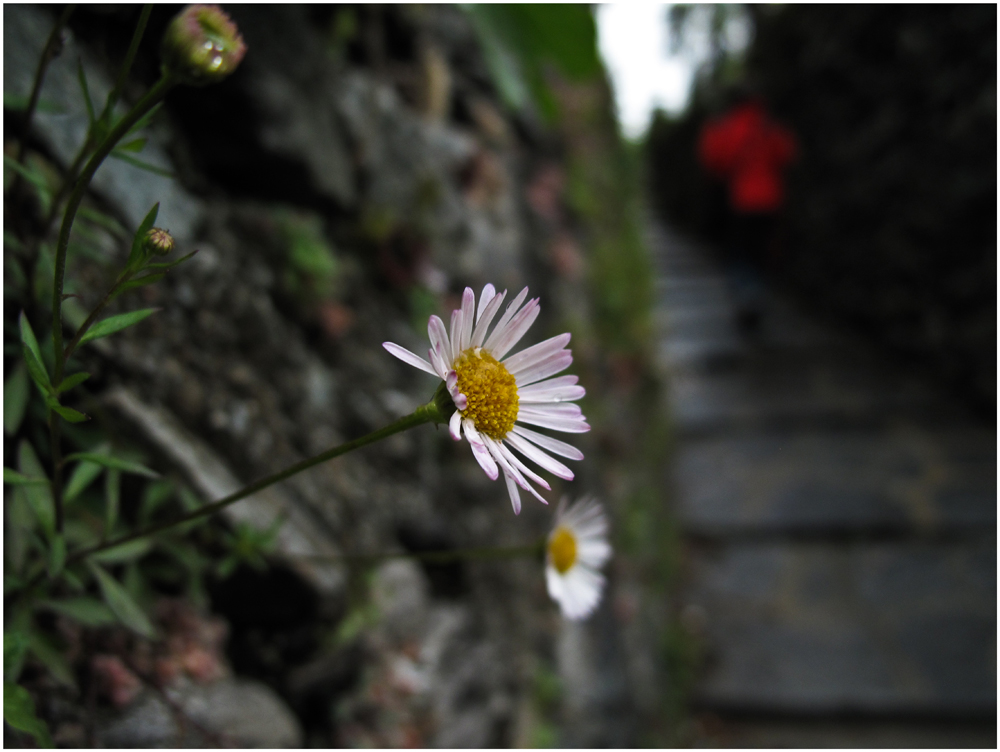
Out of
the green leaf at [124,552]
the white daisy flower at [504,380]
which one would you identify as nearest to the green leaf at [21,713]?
the green leaf at [124,552]

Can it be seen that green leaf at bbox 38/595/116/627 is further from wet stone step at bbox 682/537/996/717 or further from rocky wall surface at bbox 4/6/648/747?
wet stone step at bbox 682/537/996/717

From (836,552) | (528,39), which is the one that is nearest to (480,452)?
(528,39)

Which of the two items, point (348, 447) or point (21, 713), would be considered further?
point (21, 713)

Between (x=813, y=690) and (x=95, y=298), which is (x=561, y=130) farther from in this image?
(x=95, y=298)

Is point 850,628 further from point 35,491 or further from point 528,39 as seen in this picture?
point 35,491

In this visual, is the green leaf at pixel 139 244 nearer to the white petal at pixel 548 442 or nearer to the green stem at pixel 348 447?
the green stem at pixel 348 447

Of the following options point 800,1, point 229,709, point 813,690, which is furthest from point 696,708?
point 800,1
